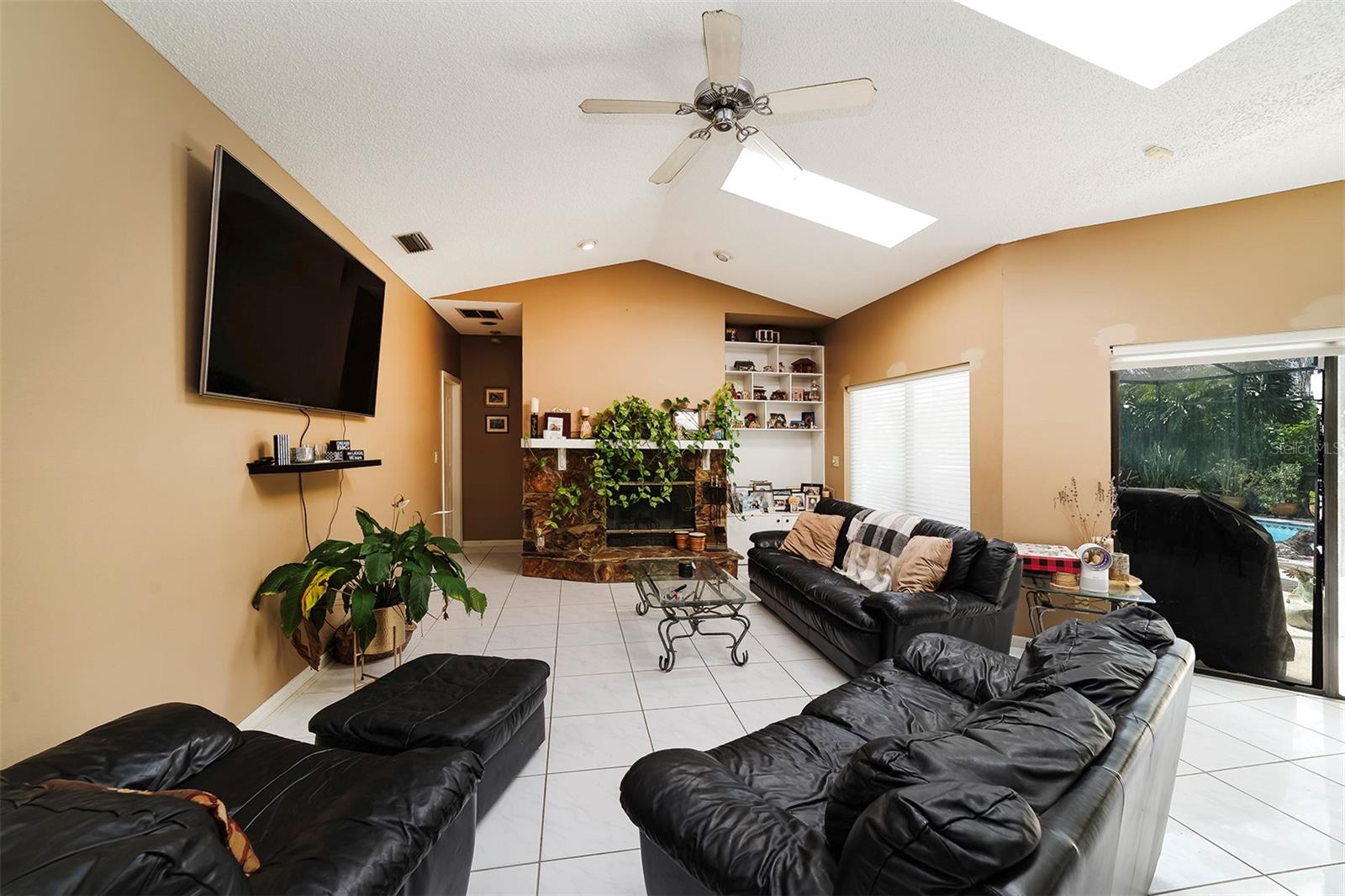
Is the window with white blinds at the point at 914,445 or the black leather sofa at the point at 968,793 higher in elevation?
the window with white blinds at the point at 914,445

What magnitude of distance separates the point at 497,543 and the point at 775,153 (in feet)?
18.6

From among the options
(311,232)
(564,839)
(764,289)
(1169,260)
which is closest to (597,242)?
(764,289)

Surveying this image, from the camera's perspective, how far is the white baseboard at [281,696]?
2395 millimetres

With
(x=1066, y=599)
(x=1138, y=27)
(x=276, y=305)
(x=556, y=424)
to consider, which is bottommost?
(x=1066, y=599)

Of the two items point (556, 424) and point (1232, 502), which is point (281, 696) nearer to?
point (556, 424)

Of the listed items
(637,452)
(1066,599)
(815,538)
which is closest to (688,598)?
(815,538)

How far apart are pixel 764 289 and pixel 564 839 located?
4.94 m

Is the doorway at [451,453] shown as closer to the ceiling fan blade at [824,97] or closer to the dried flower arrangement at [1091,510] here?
the ceiling fan blade at [824,97]

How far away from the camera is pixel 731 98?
2082 millimetres

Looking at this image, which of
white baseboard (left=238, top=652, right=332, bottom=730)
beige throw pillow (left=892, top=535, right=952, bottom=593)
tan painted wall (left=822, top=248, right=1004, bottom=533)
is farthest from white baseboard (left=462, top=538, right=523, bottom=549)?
beige throw pillow (left=892, top=535, right=952, bottom=593)

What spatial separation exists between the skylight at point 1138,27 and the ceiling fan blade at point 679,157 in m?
1.09

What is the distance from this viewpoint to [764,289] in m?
5.41

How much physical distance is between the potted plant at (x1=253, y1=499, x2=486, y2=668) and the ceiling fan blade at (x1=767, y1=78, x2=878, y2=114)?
2.53 meters

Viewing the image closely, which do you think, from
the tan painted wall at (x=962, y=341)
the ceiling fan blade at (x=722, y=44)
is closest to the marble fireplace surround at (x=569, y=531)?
the tan painted wall at (x=962, y=341)
